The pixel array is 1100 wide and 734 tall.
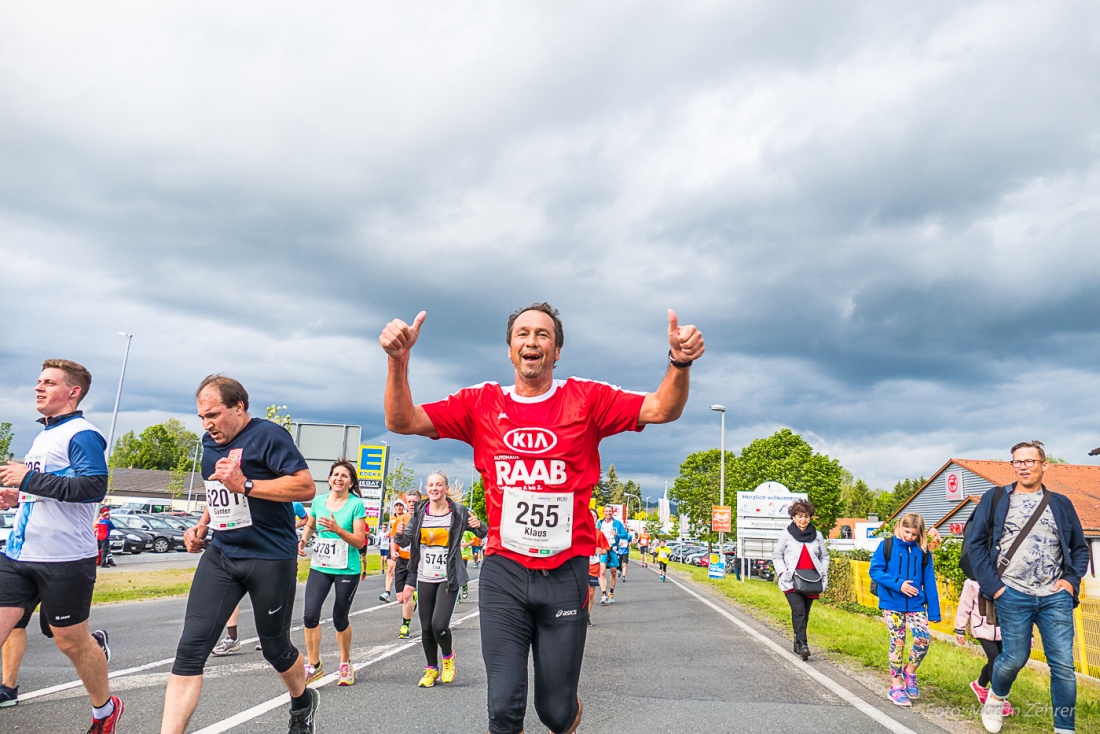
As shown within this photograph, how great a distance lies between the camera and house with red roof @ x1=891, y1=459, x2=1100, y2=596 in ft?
116

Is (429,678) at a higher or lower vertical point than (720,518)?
lower

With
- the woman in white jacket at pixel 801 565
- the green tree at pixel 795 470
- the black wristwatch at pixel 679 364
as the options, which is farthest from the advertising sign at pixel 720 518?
the black wristwatch at pixel 679 364

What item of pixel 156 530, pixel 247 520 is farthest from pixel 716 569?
pixel 247 520

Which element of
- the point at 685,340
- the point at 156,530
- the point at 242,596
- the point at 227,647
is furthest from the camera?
the point at 156,530

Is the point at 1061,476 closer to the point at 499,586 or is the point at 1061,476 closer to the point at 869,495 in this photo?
the point at 499,586

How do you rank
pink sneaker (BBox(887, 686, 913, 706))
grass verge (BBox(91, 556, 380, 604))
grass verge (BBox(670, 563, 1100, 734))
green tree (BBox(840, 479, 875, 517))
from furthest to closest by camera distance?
green tree (BBox(840, 479, 875, 517)) < grass verge (BBox(91, 556, 380, 604)) < pink sneaker (BBox(887, 686, 913, 706)) < grass verge (BBox(670, 563, 1100, 734))

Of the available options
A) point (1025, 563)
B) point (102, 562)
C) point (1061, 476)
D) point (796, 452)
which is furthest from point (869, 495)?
point (1025, 563)

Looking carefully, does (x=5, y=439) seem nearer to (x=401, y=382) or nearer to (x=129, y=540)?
(x=129, y=540)

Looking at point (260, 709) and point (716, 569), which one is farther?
point (716, 569)

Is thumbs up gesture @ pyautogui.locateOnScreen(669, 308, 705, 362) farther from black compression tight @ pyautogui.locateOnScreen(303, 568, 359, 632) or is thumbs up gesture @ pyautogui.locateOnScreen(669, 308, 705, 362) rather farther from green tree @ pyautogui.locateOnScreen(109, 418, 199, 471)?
green tree @ pyautogui.locateOnScreen(109, 418, 199, 471)

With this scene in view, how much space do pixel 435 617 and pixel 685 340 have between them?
4711mm

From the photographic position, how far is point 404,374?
3260 millimetres

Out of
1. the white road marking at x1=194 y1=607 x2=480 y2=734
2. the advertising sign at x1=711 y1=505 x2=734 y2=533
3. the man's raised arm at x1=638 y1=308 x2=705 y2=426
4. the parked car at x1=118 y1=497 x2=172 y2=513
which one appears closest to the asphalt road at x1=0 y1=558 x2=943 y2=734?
the white road marking at x1=194 y1=607 x2=480 y2=734

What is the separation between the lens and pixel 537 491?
134 inches
